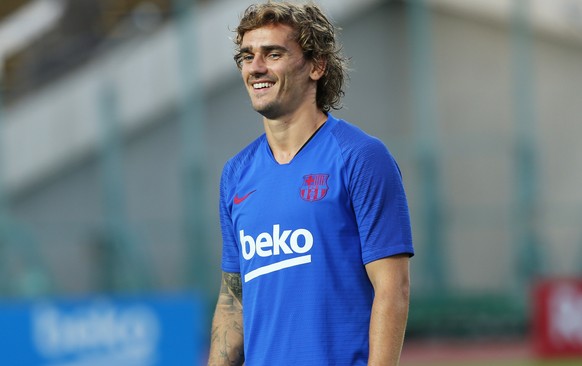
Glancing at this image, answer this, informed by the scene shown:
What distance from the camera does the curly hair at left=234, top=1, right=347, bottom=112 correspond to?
3465mm

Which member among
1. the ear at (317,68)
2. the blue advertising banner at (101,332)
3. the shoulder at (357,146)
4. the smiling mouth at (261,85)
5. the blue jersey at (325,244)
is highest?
the ear at (317,68)

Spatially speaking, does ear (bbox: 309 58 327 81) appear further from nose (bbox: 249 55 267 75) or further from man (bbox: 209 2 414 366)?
nose (bbox: 249 55 267 75)

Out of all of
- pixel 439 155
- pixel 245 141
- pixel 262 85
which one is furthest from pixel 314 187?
pixel 439 155

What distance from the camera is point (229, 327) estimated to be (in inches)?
147

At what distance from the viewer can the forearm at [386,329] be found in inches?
129

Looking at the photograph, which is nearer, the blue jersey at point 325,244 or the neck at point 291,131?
the blue jersey at point 325,244

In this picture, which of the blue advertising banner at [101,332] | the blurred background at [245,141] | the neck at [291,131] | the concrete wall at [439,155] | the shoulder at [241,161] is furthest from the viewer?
the concrete wall at [439,155]

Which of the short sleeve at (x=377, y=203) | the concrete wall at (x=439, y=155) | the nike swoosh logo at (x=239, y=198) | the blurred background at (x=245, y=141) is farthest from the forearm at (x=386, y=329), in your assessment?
the concrete wall at (x=439, y=155)

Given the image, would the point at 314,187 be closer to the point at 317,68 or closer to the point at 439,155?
the point at 317,68

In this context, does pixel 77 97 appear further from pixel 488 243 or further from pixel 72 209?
pixel 488 243

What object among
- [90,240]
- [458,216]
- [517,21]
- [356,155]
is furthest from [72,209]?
[356,155]

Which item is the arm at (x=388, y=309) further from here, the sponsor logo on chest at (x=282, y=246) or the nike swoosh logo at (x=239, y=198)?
the nike swoosh logo at (x=239, y=198)

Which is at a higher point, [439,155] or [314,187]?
[439,155]

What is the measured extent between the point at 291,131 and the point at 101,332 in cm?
694
